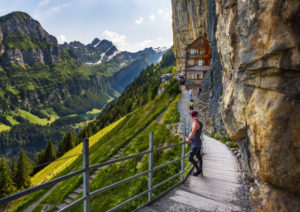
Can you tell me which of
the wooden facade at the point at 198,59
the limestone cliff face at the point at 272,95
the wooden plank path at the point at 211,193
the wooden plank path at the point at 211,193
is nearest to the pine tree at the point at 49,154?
the wooden facade at the point at 198,59

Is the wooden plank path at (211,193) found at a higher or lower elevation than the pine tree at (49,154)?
higher

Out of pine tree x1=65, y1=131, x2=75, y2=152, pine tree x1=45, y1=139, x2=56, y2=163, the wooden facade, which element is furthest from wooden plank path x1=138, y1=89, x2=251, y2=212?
pine tree x1=65, y1=131, x2=75, y2=152

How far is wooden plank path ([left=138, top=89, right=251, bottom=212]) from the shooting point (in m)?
6.04

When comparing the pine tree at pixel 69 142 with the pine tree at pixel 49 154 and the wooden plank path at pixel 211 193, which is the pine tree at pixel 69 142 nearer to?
the pine tree at pixel 49 154

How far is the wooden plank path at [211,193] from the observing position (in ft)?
19.8

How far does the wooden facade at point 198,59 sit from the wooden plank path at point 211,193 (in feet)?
116

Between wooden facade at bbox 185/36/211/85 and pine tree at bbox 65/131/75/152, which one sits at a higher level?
wooden facade at bbox 185/36/211/85

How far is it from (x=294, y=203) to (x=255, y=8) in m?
4.92

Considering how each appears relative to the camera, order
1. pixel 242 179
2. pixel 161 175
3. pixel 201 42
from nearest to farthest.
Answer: pixel 242 179
pixel 161 175
pixel 201 42

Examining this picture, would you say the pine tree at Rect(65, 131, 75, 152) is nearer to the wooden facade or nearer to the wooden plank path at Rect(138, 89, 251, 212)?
the wooden facade

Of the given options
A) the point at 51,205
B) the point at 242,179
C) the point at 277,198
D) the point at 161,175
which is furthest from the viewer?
the point at 51,205

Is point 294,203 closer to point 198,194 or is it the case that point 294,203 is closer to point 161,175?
point 198,194

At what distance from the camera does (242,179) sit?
8.63 m

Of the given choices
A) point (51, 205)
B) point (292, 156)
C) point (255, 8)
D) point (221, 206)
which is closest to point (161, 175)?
point (221, 206)
